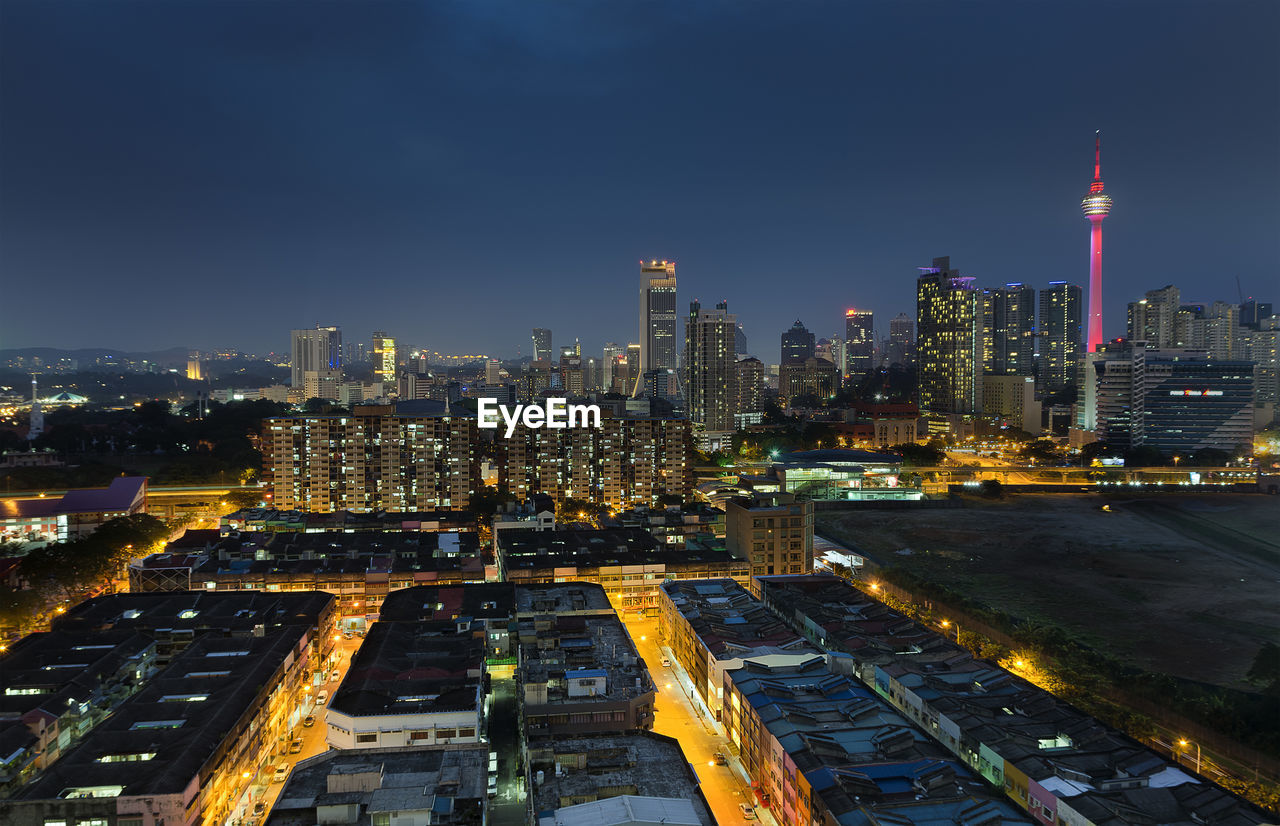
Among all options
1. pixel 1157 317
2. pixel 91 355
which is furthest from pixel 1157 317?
pixel 91 355

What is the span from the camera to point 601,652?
12.5m

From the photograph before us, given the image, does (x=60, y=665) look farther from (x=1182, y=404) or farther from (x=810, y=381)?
(x=810, y=381)

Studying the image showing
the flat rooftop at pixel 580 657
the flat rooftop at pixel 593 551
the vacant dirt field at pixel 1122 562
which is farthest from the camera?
the flat rooftop at pixel 593 551

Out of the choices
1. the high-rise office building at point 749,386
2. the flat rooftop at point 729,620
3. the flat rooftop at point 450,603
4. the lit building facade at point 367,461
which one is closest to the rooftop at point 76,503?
the lit building facade at point 367,461

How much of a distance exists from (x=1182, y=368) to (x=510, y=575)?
3921cm

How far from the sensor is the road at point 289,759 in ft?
31.7

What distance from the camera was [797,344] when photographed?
98438 millimetres

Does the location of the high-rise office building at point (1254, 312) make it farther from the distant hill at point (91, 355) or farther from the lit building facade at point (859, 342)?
the distant hill at point (91, 355)

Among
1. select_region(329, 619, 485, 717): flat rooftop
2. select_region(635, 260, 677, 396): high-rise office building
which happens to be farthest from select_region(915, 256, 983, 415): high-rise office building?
select_region(329, 619, 485, 717): flat rooftop

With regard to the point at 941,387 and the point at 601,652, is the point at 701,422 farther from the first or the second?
the point at 601,652

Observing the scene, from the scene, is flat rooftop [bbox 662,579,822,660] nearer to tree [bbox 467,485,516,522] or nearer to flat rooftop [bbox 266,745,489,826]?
flat rooftop [bbox 266,745,489,826]

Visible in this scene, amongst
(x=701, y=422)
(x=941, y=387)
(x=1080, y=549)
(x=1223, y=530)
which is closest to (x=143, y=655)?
(x=1080, y=549)

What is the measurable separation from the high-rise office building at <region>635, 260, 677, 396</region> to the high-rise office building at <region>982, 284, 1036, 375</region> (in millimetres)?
29497

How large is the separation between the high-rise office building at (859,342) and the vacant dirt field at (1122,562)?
64.5m
